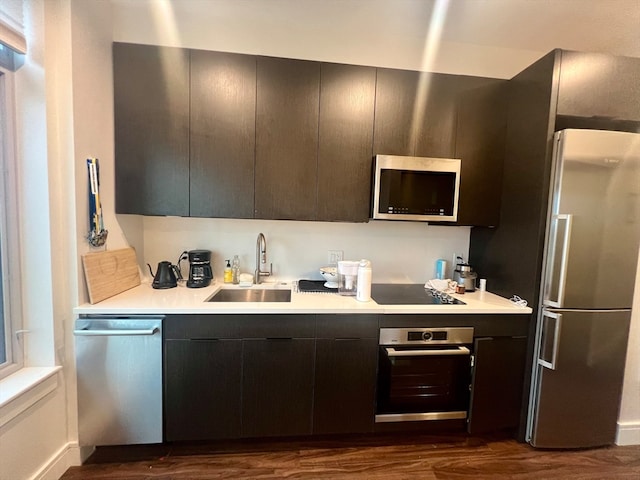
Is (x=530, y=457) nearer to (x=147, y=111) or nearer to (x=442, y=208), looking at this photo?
(x=442, y=208)

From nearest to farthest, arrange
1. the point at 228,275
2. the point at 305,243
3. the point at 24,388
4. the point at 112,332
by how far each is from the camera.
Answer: the point at 24,388, the point at 112,332, the point at 228,275, the point at 305,243

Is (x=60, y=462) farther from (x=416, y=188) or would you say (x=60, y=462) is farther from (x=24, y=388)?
(x=416, y=188)

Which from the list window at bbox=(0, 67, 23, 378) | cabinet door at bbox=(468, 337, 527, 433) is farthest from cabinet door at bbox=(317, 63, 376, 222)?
window at bbox=(0, 67, 23, 378)

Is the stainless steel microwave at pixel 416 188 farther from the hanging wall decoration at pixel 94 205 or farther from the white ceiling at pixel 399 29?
the hanging wall decoration at pixel 94 205

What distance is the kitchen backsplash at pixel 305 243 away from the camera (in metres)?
2.15

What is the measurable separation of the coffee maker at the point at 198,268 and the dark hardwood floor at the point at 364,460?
3.27 ft

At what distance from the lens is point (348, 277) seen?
1.93m

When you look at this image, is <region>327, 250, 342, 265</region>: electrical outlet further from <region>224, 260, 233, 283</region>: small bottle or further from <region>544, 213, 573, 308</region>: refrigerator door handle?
<region>544, 213, 573, 308</region>: refrigerator door handle

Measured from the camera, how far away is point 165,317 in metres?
1.57

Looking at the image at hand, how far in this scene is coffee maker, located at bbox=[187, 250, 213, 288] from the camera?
1.99 meters

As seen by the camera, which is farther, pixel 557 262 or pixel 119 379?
pixel 557 262

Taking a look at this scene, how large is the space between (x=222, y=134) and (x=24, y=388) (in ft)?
5.34

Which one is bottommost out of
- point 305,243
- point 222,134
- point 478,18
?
point 305,243

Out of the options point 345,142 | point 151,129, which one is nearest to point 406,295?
point 345,142
